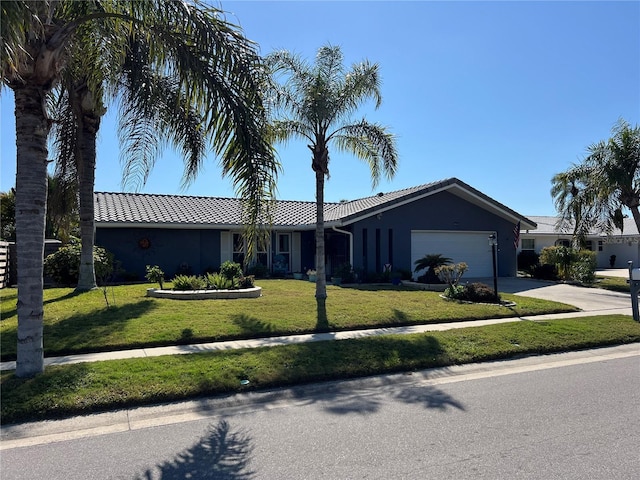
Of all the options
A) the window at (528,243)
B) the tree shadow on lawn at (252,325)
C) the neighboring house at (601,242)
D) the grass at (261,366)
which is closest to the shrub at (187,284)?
the tree shadow on lawn at (252,325)

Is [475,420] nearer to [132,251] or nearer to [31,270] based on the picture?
[31,270]

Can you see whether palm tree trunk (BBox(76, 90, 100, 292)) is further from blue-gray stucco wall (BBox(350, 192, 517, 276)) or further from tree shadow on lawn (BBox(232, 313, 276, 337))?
blue-gray stucco wall (BBox(350, 192, 517, 276))

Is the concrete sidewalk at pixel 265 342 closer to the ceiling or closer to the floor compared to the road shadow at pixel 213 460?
closer to the ceiling

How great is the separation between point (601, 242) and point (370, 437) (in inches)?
1444

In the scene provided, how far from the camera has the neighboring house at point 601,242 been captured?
2986 cm

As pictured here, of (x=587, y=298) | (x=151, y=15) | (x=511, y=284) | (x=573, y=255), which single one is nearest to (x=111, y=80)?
(x=151, y=15)

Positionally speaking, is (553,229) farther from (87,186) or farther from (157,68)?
(157,68)

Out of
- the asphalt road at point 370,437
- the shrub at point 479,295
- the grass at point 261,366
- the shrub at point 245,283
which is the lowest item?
the asphalt road at point 370,437

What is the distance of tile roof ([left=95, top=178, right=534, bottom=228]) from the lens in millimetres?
17500

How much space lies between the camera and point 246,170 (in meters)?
6.61

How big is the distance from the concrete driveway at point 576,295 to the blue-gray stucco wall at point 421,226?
99.9 inches

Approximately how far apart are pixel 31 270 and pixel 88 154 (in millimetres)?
7638

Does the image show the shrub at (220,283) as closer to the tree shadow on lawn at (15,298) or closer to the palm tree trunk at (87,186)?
the palm tree trunk at (87,186)

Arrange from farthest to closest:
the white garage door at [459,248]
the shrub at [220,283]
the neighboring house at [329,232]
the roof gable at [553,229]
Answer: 1. the roof gable at [553,229]
2. the white garage door at [459,248]
3. the neighboring house at [329,232]
4. the shrub at [220,283]
